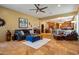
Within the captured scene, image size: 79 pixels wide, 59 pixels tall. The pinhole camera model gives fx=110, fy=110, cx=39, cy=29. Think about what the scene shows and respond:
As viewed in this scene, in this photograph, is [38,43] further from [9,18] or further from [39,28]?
[9,18]

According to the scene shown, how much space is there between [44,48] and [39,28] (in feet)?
1.42

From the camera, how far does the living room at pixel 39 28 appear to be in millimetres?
2230

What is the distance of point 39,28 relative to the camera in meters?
2.33

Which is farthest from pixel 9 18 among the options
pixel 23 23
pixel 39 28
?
pixel 39 28

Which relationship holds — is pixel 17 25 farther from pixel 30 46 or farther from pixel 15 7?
pixel 30 46

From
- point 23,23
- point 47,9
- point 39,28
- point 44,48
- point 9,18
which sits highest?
point 47,9

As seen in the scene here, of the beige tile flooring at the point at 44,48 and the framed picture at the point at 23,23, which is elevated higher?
the framed picture at the point at 23,23

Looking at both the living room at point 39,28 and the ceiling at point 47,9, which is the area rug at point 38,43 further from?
the ceiling at point 47,9

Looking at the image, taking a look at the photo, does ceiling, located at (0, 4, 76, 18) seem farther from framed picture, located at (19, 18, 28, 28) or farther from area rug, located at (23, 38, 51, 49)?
area rug, located at (23, 38, 51, 49)

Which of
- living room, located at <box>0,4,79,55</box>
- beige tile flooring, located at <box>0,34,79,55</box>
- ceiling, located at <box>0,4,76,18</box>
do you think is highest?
ceiling, located at <box>0,4,76,18</box>

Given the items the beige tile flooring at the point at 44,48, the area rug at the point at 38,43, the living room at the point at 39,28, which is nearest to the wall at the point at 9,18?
the living room at the point at 39,28

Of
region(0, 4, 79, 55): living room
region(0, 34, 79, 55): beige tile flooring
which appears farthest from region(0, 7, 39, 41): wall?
region(0, 34, 79, 55): beige tile flooring

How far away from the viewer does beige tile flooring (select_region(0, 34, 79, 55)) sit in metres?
2.22
